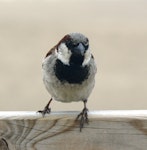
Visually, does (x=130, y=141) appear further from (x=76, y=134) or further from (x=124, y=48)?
(x=124, y=48)

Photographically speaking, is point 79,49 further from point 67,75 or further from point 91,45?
point 91,45

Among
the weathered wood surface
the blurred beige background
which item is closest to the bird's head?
the weathered wood surface

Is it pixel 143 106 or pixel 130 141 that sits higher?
pixel 130 141

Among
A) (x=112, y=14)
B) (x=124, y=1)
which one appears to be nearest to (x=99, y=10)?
(x=112, y=14)

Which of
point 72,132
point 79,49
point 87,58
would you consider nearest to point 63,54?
point 87,58

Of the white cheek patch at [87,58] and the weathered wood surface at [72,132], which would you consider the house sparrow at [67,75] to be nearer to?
the white cheek patch at [87,58]

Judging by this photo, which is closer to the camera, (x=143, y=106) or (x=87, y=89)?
(x=87, y=89)
